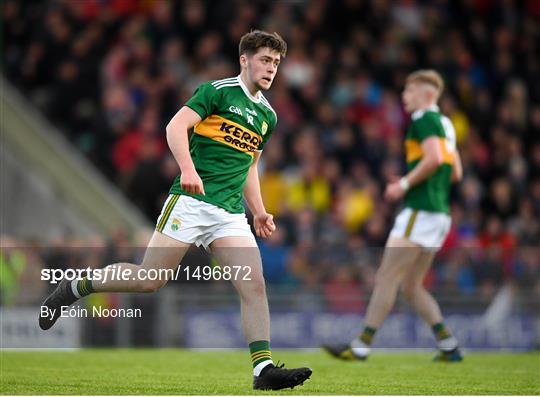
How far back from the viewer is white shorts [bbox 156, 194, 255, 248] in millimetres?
7871

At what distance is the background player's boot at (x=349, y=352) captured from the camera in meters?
10.9

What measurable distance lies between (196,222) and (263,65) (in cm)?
115

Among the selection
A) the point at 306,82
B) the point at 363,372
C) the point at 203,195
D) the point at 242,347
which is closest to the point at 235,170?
the point at 203,195

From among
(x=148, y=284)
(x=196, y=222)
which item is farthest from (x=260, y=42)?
(x=148, y=284)

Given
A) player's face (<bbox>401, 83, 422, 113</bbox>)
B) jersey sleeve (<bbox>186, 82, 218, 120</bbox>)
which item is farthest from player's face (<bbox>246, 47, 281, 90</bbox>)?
player's face (<bbox>401, 83, 422, 113</bbox>)

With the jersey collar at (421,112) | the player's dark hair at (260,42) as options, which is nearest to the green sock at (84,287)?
the player's dark hair at (260,42)

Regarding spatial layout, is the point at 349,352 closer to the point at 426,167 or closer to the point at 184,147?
the point at 426,167

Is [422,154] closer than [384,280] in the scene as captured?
No

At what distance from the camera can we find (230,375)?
909 cm

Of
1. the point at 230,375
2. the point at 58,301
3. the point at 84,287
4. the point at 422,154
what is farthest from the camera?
the point at 422,154

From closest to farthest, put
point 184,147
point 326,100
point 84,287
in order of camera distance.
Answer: point 184,147, point 84,287, point 326,100

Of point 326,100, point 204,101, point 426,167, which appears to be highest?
point 326,100

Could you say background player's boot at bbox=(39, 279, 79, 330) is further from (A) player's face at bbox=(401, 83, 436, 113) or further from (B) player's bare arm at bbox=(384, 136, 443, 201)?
(A) player's face at bbox=(401, 83, 436, 113)

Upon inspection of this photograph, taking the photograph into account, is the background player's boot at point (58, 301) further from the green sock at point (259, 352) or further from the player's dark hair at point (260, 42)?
the player's dark hair at point (260, 42)
